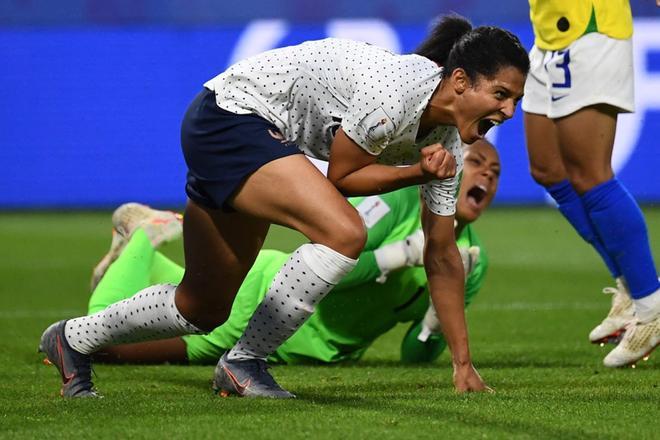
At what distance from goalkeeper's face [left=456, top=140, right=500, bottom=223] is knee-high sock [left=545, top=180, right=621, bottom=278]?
26 centimetres

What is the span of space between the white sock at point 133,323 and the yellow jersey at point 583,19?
6.04ft

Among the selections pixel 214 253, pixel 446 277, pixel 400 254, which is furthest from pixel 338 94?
pixel 400 254

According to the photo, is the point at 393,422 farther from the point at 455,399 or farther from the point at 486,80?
the point at 486,80

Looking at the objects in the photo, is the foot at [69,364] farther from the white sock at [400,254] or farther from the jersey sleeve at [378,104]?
the white sock at [400,254]

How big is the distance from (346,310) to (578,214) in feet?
3.12

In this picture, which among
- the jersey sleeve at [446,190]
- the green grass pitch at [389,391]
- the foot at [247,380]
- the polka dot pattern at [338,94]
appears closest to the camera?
the green grass pitch at [389,391]

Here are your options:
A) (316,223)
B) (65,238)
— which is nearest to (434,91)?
(316,223)

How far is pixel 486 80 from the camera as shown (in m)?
3.68

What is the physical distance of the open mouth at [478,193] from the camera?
5.16m

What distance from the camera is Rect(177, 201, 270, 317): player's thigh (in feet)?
12.8

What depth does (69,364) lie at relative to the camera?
4035mm

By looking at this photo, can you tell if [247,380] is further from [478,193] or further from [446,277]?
[478,193]

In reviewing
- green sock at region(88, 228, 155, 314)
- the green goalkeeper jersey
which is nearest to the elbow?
the green goalkeeper jersey

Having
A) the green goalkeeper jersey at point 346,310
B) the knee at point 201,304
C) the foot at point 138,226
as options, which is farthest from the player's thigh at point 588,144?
the foot at point 138,226
